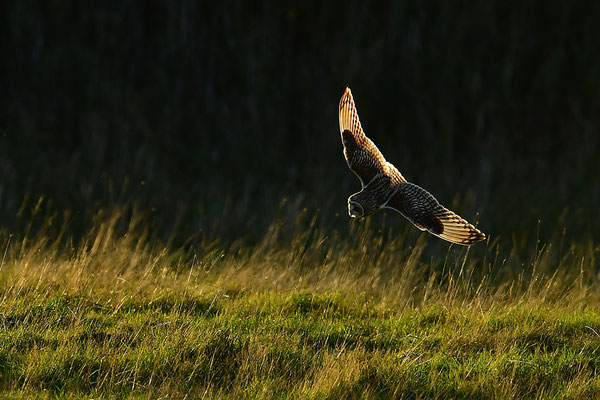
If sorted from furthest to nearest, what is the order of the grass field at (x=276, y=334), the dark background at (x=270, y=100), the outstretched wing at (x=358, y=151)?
the dark background at (x=270, y=100), the outstretched wing at (x=358, y=151), the grass field at (x=276, y=334)

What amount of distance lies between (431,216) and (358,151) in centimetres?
82

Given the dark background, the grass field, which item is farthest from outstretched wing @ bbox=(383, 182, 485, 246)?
the dark background

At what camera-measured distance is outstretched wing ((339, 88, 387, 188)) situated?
19.0ft

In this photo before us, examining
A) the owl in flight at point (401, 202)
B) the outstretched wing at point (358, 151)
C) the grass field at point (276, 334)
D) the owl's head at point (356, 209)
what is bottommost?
the grass field at point (276, 334)

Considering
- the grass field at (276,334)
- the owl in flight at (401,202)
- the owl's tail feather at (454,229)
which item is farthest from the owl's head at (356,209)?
the grass field at (276,334)

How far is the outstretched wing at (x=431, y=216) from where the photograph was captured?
212 inches

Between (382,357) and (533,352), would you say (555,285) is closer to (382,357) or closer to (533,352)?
(533,352)

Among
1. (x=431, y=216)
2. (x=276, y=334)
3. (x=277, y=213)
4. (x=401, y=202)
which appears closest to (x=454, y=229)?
(x=431, y=216)

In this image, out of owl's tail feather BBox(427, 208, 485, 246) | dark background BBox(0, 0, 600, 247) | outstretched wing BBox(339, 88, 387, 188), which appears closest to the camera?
owl's tail feather BBox(427, 208, 485, 246)

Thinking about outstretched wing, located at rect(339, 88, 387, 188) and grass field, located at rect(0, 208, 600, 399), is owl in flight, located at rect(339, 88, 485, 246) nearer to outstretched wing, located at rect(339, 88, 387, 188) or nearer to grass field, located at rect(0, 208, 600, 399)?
outstretched wing, located at rect(339, 88, 387, 188)

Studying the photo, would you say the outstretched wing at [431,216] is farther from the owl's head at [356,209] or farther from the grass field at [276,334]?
the grass field at [276,334]

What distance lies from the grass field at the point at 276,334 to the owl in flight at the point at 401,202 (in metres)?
1.07

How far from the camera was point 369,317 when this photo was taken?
7086 mm

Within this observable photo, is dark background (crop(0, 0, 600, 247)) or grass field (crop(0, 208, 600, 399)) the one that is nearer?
grass field (crop(0, 208, 600, 399))
